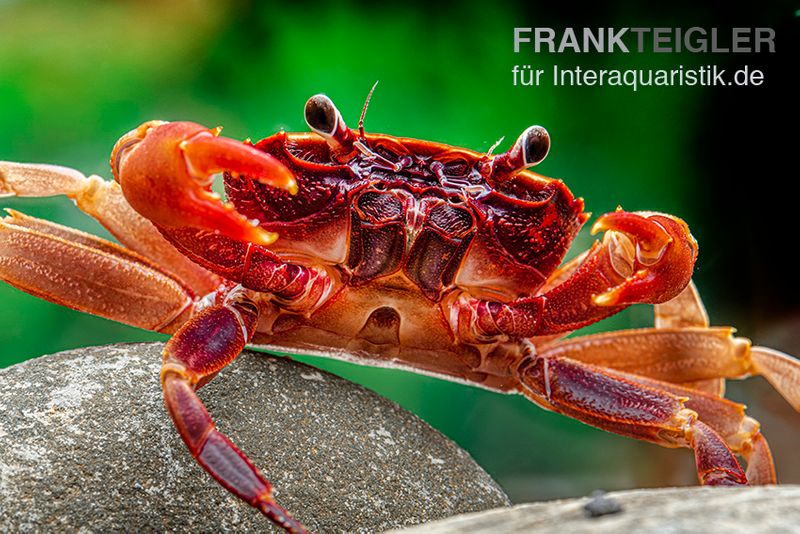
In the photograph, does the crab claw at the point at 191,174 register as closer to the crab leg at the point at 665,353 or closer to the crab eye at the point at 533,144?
the crab eye at the point at 533,144

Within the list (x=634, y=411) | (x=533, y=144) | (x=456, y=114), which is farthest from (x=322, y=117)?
(x=456, y=114)

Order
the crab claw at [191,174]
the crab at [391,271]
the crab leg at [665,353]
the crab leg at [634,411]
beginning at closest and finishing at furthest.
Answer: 1. the crab claw at [191,174]
2. the crab at [391,271]
3. the crab leg at [634,411]
4. the crab leg at [665,353]

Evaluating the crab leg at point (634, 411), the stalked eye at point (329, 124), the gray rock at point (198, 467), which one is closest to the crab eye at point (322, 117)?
the stalked eye at point (329, 124)

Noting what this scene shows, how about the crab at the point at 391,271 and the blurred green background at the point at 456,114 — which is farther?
the blurred green background at the point at 456,114

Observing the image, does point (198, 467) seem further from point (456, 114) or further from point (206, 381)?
point (456, 114)

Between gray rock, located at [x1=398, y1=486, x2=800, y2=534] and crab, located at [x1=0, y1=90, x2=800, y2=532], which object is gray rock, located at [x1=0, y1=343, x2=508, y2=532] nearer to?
crab, located at [x1=0, y1=90, x2=800, y2=532]

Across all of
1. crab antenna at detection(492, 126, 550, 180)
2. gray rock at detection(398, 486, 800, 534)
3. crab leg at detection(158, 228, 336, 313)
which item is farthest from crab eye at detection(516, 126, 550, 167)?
gray rock at detection(398, 486, 800, 534)

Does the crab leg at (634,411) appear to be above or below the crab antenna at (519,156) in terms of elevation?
below
